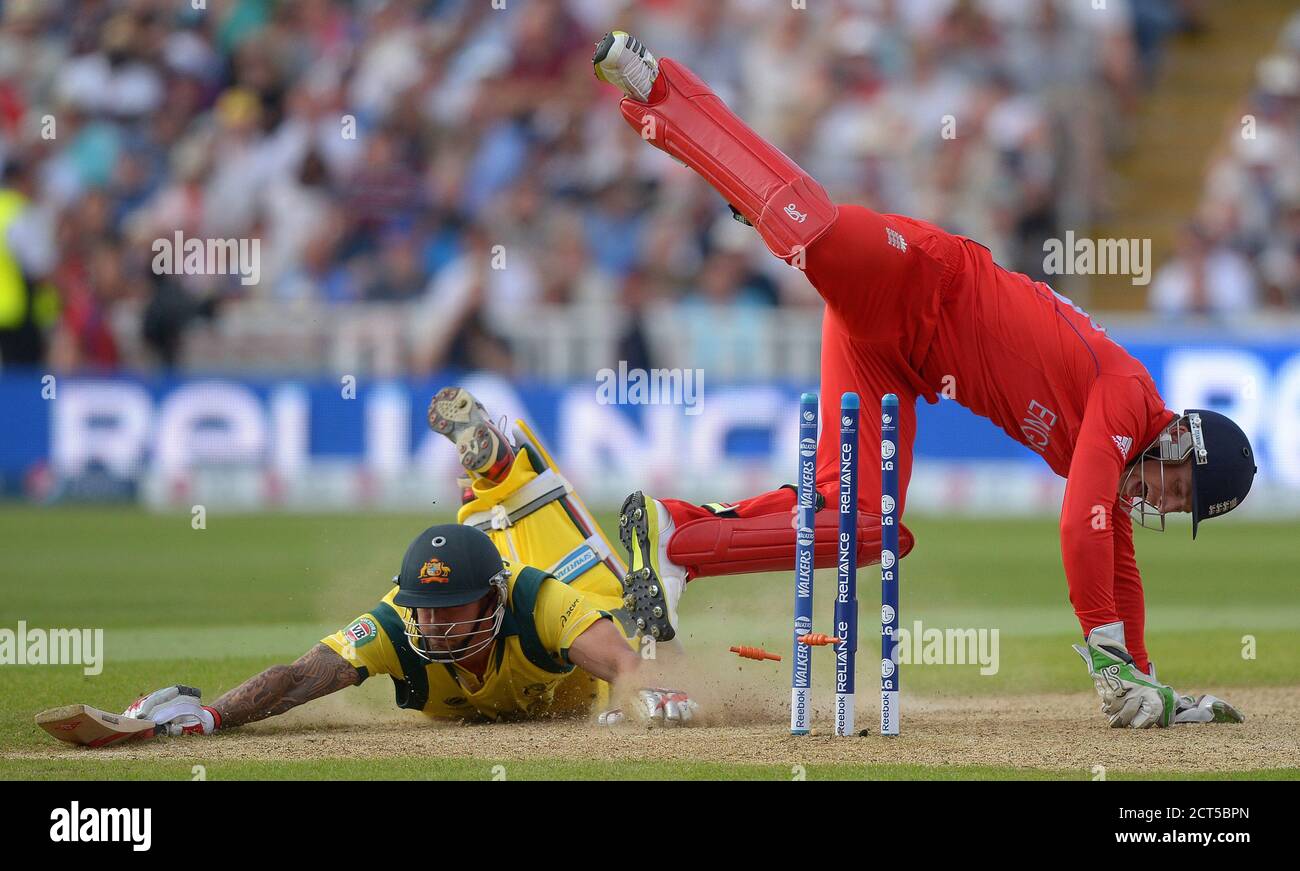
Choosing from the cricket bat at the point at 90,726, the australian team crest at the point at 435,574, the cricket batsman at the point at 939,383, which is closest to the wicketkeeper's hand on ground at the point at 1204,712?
the cricket batsman at the point at 939,383

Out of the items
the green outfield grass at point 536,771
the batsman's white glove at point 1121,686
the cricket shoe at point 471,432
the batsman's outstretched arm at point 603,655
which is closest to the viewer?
the green outfield grass at point 536,771

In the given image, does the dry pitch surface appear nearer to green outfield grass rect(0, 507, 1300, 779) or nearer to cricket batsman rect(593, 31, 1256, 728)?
green outfield grass rect(0, 507, 1300, 779)

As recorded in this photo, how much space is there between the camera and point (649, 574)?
7.81m

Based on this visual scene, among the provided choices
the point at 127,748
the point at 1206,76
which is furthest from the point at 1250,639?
the point at 1206,76

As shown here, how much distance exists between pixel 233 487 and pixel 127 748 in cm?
1174

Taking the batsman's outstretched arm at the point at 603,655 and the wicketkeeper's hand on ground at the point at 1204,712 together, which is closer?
the batsman's outstretched arm at the point at 603,655

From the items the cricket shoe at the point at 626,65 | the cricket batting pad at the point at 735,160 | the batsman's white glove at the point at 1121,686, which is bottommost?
the batsman's white glove at the point at 1121,686

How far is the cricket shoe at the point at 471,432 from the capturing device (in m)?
8.98

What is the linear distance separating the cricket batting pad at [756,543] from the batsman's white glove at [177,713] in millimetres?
2136

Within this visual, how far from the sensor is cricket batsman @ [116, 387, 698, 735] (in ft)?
25.1

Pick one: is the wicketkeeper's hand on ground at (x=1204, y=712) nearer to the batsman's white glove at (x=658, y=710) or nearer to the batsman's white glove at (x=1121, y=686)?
the batsman's white glove at (x=1121, y=686)

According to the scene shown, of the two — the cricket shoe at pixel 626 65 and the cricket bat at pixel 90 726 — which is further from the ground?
the cricket shoe at pixel 626 65

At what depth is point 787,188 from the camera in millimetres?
7969

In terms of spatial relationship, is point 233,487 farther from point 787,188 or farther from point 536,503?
point 787,188
